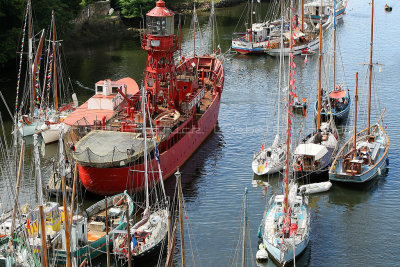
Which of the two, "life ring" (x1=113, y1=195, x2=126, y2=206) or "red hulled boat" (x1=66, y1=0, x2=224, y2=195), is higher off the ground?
"red hulled boat" (x1=66, y1=0, x2=224, y2=195)

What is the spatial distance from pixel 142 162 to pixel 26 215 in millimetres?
13328

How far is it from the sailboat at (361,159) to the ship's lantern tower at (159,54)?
60.2 feet

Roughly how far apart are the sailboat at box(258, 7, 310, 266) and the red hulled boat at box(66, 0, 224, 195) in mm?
10467

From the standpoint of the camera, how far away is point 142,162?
200 feet

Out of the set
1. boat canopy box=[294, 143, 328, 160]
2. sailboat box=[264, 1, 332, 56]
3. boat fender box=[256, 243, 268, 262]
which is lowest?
boat fender box=[256, 243, 268, 262]

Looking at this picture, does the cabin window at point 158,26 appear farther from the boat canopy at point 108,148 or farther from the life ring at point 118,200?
the life ring at point 118,200

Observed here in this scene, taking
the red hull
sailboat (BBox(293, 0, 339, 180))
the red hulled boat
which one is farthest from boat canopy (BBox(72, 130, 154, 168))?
sailboat (BBox(293, 0, 339, 180))

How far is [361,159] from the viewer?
6600cm

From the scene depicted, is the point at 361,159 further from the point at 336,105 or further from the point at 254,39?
the point at 254,39

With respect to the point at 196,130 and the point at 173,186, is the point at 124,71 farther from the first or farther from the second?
the point at 173,186

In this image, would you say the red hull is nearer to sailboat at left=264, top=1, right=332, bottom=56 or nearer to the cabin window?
the cabin window

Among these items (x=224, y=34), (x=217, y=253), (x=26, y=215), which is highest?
(x=224, y=34)

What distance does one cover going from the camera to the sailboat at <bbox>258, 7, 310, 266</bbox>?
50.2 m

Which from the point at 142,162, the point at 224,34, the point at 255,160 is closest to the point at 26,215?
the point at 142,162
